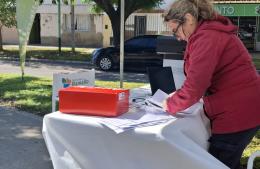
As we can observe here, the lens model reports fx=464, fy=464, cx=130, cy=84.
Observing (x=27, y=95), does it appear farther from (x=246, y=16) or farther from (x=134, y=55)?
(x=246, y=16)

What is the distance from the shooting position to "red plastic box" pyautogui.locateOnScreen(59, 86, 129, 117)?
9.83 ft

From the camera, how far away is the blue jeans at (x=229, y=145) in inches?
119

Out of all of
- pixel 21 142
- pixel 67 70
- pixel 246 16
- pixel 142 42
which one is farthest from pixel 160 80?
pixel 246 16

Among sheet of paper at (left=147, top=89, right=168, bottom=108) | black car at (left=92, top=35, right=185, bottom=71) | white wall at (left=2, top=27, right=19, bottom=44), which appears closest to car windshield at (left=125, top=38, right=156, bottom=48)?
black car at (left=92, top=35, right=185, bottom=71)

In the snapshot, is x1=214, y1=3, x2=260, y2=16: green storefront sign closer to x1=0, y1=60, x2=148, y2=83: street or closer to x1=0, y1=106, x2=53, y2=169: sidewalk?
x1=0, y1=60, x2=148, y2=83: street

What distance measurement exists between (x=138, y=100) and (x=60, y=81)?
3.73 feet

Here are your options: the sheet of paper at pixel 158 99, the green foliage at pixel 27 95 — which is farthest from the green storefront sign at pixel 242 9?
the sheet of paper at pixel 158 99

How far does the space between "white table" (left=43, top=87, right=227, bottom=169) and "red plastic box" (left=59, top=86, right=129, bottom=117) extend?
6 centimetres

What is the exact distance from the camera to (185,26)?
3008 mm

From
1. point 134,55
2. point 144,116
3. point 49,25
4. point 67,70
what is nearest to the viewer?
point 144,116

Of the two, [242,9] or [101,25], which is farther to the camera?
[101,25]

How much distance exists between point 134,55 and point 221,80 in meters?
15.3

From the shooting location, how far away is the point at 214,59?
2.84 meters

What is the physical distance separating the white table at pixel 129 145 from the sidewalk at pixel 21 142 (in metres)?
2.12
